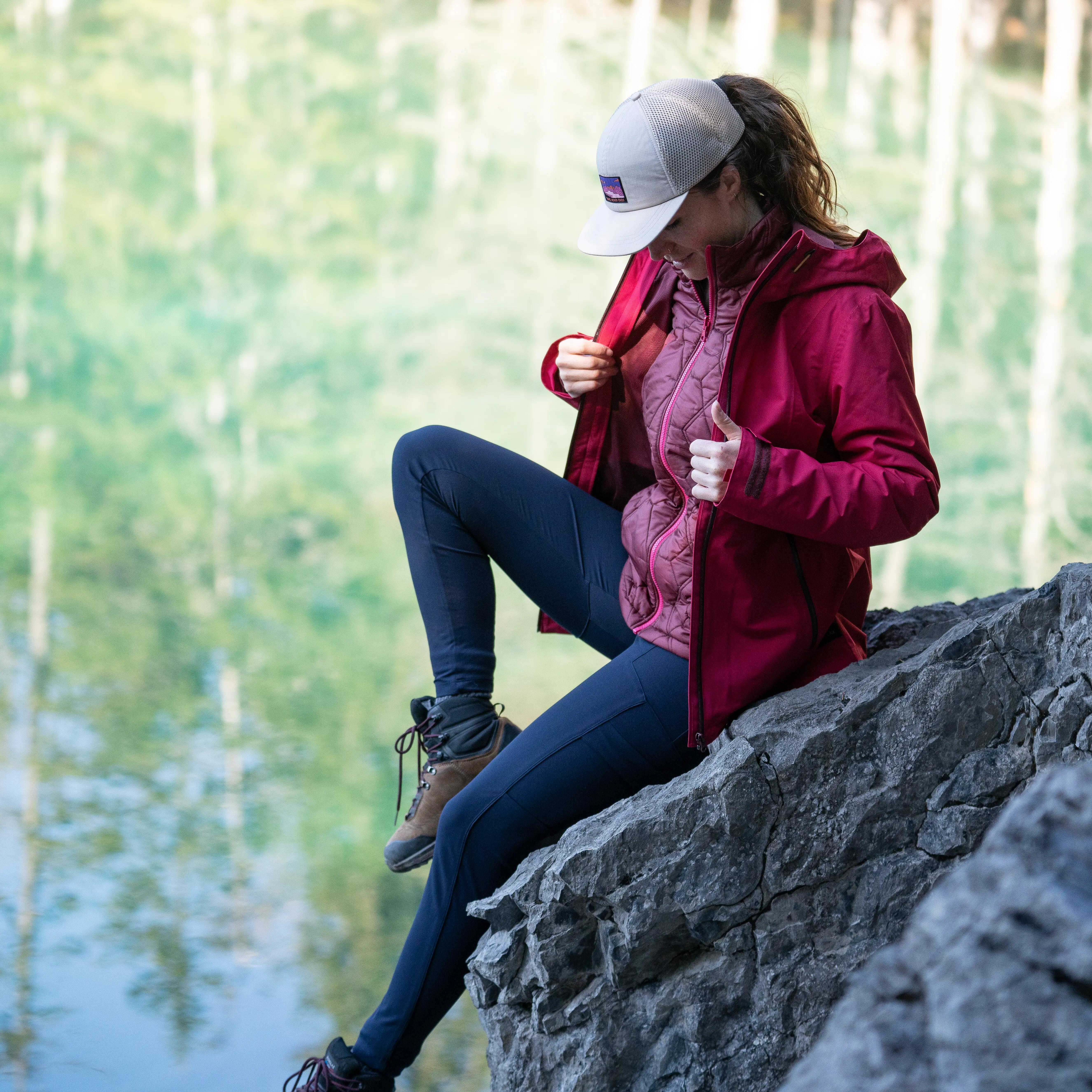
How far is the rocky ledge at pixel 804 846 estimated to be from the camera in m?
1.41

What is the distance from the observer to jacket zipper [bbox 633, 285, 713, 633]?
1556 mm

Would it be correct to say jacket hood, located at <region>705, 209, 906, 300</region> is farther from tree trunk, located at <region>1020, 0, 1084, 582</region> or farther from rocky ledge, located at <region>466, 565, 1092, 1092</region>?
tree trunk, located at <region>1020, 0, 1084, 582</region>

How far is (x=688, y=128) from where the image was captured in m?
1.44

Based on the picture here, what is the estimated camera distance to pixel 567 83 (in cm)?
1058

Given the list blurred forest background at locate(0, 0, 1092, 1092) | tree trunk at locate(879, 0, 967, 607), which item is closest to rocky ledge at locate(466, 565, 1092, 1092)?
blurred forest background at locate(0, 0, 1092, 1092)

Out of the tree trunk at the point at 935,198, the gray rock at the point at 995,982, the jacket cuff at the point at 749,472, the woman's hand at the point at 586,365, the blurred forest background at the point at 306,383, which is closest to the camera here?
the gray rock at the point at 995,982

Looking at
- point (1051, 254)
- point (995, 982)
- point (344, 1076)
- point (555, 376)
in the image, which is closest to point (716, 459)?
point (555, 376)

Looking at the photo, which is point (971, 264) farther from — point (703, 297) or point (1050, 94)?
point (703, 297)

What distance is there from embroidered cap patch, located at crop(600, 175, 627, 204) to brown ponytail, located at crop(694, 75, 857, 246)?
11 cm

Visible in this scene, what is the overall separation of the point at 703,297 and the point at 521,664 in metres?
2.40

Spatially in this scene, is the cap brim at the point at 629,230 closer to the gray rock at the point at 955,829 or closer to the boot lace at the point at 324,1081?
the gray rock at the point at 955,829

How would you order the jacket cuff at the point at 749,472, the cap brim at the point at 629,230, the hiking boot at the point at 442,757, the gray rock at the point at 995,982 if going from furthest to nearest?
the hiking boot at the point at 442,757 → the cap brim at the point at 629,230 → the jacket cuff at the point at 749,472 → the gray rock at the point at 995,982

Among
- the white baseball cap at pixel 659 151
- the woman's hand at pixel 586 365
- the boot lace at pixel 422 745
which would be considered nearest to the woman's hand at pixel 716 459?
the white baseball cap at pixel 659 151

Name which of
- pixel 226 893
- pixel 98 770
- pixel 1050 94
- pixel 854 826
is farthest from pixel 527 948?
pixel 1050 94
